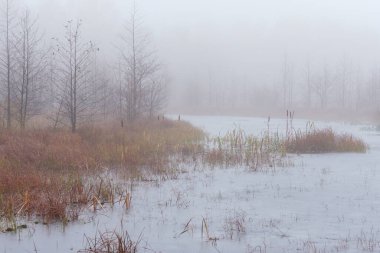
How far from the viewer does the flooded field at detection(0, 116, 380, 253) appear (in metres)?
5.58

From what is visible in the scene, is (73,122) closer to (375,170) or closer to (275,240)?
(375,170)

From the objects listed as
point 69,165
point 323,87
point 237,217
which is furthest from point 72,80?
point 323,87

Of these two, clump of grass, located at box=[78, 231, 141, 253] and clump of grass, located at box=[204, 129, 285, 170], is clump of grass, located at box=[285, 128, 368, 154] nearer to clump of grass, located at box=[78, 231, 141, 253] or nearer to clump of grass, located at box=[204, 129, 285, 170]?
clump of grass, located at box=[204, 129, 285, 170]

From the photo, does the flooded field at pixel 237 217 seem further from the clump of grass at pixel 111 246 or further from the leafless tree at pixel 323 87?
the leafless tree at pixel 323 87

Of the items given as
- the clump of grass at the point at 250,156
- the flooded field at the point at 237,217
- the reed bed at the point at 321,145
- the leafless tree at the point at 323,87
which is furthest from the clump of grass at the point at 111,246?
the leafless tree at the point at 323,87

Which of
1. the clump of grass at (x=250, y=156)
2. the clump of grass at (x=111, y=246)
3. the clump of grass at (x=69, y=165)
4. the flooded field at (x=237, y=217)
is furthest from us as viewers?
the clump of grass at (x=250, y=156)

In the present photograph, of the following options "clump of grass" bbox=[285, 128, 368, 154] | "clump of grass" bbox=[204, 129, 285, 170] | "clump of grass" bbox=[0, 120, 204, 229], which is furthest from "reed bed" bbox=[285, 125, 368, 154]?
"clump of grass" bbox=[0, 120, 204, 229]

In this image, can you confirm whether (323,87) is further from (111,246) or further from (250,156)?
(111,246)

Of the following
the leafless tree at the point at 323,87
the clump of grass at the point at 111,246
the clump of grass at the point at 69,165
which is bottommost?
the clump of grass at the point at 111,246

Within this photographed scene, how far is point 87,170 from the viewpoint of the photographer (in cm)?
1047

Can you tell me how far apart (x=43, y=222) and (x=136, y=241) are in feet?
4.99

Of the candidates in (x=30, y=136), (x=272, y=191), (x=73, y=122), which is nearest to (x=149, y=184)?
→ (x=272, y=191)

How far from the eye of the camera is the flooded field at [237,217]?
220 inches

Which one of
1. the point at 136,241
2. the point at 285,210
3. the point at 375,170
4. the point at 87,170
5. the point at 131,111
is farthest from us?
the point at 131,111
